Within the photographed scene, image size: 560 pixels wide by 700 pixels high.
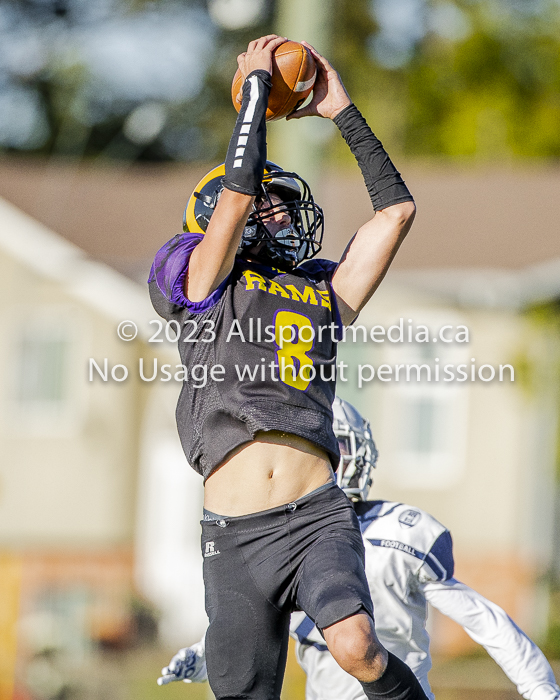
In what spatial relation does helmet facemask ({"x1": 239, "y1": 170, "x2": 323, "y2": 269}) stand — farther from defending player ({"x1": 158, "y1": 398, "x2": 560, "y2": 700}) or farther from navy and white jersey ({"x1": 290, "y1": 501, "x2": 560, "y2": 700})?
navy and white jersey ({"x1": 290, "y1": 501, "x2": 560, "y2": 700})

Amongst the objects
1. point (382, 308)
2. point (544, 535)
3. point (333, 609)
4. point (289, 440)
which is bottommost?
point (544, 535)

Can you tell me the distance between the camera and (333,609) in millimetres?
3342

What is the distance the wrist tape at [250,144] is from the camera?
3596mm

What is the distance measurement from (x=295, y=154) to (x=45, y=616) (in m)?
9.23

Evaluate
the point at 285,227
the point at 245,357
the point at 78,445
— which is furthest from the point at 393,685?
the point at 78,445

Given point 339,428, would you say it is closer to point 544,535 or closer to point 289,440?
point 289,440

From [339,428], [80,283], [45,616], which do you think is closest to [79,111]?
[80,283]

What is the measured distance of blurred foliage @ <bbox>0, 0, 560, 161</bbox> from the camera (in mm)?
25125

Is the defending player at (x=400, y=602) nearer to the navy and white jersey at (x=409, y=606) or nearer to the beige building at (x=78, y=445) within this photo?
the navy and white jersey at (x=409, y=606)

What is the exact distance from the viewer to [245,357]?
3.72 meters

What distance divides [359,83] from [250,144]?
81.2 ft

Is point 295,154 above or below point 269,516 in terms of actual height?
above

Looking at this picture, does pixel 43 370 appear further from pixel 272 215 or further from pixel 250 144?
pixel 250 144

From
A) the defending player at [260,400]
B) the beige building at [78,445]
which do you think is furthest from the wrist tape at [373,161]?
the beige building at [78,445]
